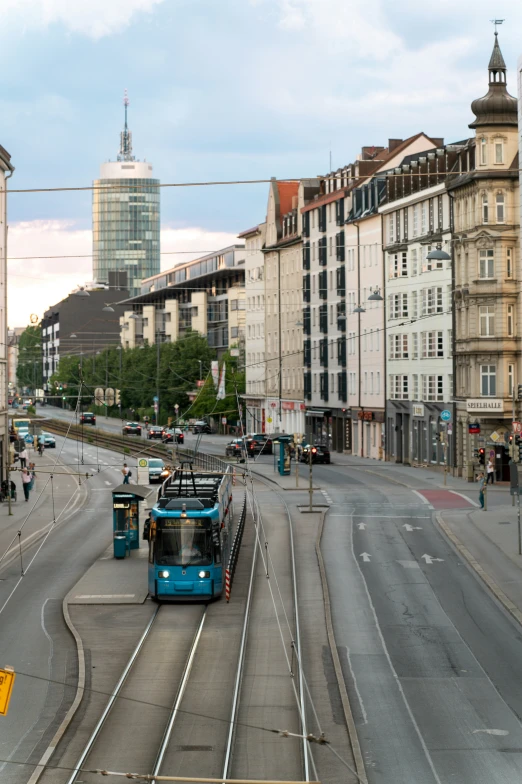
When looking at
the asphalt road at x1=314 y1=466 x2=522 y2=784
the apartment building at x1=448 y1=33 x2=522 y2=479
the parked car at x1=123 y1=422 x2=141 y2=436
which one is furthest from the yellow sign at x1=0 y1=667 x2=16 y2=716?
the parked car at x1=123 y1=422 x2=141 y2=436

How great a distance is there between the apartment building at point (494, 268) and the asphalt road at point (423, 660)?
79.1 ft

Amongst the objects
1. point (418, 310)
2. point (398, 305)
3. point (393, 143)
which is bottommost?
point (418, 310)

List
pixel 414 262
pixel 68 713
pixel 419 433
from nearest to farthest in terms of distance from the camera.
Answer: pixel 68 713 → pixel 419 433 → pixel 414 262

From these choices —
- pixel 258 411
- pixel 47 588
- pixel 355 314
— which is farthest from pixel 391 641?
pixel 258 411

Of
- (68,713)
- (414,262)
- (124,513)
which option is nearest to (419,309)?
(414,262)

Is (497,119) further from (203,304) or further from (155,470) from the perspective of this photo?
(203,304)

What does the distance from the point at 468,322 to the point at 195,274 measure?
107 m

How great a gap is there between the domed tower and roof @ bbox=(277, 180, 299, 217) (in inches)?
2107

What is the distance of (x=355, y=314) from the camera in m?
102

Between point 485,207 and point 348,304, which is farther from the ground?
point 485,207

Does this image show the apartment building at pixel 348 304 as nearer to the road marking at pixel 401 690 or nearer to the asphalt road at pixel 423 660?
the asphalt road at pixel 423 660

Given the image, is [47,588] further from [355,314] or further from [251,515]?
[355,314]

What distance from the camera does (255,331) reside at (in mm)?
135375

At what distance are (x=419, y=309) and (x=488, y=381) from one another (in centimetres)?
1432
